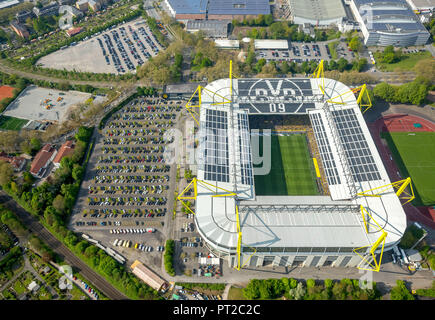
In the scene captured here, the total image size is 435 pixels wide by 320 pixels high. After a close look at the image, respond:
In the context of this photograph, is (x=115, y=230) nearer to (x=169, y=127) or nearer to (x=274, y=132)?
(x=169, y=127)

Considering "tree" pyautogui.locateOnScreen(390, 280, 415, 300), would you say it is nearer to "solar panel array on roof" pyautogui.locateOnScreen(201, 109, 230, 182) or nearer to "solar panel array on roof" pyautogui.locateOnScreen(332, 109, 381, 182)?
"solar panel array on roof" pyautogui.locateOnScreen(332, 109, 381, 182)

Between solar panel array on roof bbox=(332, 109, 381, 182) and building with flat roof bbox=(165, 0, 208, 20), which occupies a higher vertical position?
building with flat roof bbox=(165, 0, 208, 20)

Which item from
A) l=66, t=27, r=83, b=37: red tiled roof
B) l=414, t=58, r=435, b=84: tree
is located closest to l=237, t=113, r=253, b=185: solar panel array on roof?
l=414, t=58, r=435, b=84: tree

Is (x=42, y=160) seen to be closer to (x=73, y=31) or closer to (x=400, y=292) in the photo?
(x=73, y=31)

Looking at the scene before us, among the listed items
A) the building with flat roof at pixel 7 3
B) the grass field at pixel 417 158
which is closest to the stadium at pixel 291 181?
the grass field at pixel 417 158

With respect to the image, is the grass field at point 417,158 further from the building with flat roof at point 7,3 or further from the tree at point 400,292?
the building with flat roof at point 7,3
